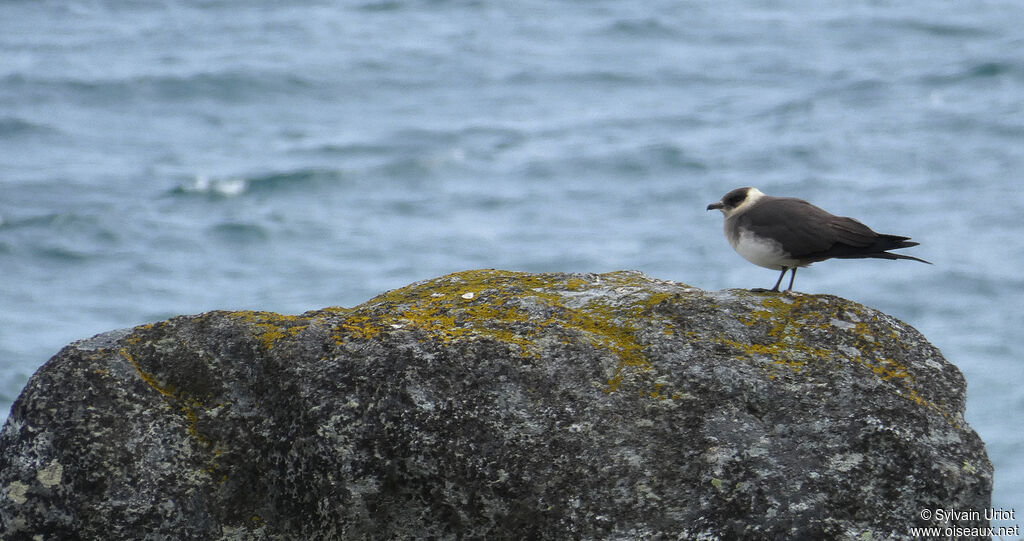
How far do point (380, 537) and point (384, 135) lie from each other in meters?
28.8

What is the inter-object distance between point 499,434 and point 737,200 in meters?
3.20

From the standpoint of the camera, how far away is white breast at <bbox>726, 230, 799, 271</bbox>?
260 inches

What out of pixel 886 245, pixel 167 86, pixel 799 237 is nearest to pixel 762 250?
pixel 799 237

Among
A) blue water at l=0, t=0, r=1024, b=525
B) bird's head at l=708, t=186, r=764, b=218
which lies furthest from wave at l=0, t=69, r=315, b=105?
bird's head at l=708, t=186, r=764, b=218

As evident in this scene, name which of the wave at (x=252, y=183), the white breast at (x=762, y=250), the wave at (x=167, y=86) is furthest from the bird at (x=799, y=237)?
the wave at (x=167, y=86)

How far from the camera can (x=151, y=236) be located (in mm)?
26781

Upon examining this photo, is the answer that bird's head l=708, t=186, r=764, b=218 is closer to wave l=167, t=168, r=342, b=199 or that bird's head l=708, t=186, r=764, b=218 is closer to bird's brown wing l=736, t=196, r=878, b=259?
bird's brown wing l=736, t=196, r=878, b=259

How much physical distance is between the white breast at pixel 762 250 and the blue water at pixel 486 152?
12.7m

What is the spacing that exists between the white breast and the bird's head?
0.54 meters

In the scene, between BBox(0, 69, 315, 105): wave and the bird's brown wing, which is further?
BBox(0, 69, 315, 105): wave

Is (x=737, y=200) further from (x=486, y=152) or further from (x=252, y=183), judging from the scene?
(x=486, y=152)

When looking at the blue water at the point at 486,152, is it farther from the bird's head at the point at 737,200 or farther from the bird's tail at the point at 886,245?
the bird's tail at the point at 886,245

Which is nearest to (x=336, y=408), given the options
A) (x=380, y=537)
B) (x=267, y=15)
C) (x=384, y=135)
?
(x=380, y=537)

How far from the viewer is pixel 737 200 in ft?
24.9
